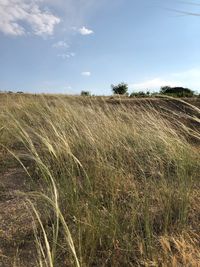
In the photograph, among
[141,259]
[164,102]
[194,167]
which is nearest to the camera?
[141,259]

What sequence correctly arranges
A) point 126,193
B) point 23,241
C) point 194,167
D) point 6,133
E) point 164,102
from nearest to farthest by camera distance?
point 23,241 < point 126,193 < point 194,167 < point 6,133 < point 164,102

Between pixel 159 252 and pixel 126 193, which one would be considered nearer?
pixel 159 252

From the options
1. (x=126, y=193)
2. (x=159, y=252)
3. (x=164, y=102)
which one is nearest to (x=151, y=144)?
(x=126, y=193)

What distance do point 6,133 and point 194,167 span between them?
2700 millimetres

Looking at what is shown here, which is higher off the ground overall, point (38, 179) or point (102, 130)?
point (102, 130)

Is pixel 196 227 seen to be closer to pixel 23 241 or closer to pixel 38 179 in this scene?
pixel 23 241

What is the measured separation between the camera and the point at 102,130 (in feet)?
13.7

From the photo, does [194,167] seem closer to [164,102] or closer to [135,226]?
[135,226]

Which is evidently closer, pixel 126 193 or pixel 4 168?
pixel 126 193

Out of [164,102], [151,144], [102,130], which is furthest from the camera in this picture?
[164,102]

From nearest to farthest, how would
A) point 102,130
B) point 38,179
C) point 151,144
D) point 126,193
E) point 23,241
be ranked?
point 23,241 → point 126,193 → point 38,179 → point 151,144 → point 102,130

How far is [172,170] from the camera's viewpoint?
3.70m

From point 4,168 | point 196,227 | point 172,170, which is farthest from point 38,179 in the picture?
point 196,227

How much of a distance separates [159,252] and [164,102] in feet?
20.8
